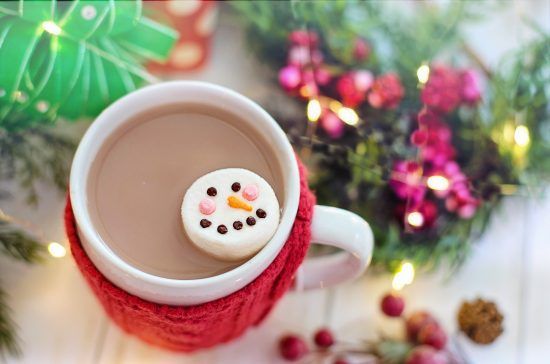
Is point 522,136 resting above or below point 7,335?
above

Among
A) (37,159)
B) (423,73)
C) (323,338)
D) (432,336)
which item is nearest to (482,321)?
(432,336)

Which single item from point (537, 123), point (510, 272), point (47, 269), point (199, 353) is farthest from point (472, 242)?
point (47, 269)

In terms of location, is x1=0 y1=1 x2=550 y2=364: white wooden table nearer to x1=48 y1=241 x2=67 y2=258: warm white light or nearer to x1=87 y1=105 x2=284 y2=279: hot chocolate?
x1=48 y1=241 x2=67 y2=258: warm white light

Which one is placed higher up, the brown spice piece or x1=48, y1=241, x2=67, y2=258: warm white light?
the brown spice piece

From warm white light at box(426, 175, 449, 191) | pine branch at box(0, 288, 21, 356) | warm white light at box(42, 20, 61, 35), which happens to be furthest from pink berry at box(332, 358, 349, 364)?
warm white light at box(42, 20, 61, 35)

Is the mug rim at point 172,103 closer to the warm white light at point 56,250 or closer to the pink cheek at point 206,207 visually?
the pink cheek at point 206,207

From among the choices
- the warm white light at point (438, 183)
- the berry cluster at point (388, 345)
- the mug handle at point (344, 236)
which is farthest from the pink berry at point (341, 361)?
the warm white light at point (438, 183)

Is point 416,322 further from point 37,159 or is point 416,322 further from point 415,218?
point 37,159
